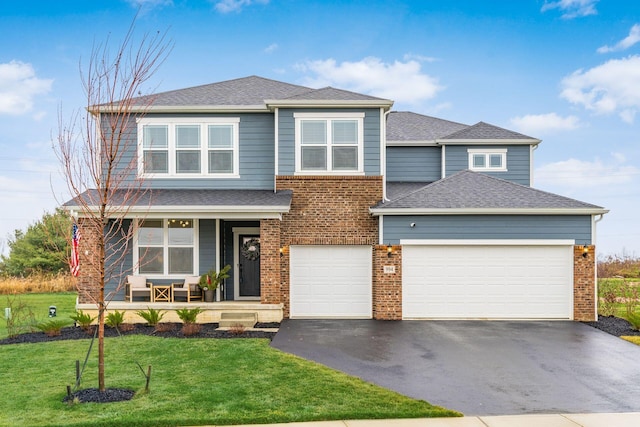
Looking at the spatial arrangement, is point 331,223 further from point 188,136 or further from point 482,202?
point 188,136

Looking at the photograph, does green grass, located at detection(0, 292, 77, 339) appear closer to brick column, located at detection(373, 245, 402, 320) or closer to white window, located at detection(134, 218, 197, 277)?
white window, located at detection(134, 218, 197, 277)

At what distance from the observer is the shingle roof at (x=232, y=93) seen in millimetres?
15227

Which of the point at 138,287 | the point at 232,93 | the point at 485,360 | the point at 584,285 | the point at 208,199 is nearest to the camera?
the point at 485,360

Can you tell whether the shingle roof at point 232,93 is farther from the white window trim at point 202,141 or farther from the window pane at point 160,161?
the window pane at point 160,161

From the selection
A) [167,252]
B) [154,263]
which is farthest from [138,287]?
[167,252]

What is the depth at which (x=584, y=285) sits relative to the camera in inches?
526

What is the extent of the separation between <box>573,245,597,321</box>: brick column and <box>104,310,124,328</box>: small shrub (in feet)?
40.8

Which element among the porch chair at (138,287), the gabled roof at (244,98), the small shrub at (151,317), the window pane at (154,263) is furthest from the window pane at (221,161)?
the small shrub at (151,317)

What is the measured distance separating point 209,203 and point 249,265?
2879mm

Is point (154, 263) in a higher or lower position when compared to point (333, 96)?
lower

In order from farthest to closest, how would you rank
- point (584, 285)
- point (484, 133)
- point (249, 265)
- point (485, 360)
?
point (484, 133) < point (249, 265) < point (584, 285) < point (485, 360)

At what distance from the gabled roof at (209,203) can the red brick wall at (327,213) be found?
1.90 feet

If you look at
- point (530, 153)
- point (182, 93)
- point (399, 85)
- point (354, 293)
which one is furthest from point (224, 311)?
point (399, 85)

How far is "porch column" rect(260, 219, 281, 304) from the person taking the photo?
13242mm
